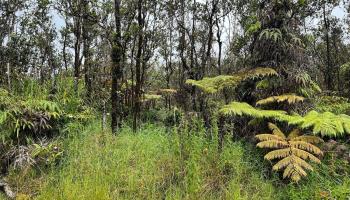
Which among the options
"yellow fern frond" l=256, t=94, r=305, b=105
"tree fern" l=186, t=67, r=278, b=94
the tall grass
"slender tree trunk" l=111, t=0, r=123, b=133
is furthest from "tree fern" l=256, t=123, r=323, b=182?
"slender tree trunk" l=111, t=0, r=123, b=133

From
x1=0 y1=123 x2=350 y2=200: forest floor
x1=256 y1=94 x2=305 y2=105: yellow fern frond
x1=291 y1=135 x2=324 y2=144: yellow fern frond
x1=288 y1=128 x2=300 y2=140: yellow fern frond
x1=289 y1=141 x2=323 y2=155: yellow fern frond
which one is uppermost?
x1=256 y1=94 x2=305 y2=105: yellow fern frond

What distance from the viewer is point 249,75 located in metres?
6.56

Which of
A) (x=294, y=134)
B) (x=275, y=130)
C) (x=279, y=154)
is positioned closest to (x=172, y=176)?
(x=279, y=154)

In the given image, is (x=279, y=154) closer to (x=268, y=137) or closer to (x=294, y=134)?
(x=268, y=137)

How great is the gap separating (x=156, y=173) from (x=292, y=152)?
1.82 m

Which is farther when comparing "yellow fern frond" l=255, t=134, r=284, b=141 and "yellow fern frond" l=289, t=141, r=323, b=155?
"yellow fern frond" l=255, t=134, r=284, b=141

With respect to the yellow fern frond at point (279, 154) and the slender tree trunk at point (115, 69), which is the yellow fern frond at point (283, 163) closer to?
the yellow fern frond at point (279, 154)

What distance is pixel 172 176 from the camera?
5133 mm

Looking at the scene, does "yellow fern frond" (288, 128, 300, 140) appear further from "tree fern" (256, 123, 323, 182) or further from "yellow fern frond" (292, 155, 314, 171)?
"yellow fern frond" (292, 155, 314, 171)

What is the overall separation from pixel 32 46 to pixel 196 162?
52.1 feet

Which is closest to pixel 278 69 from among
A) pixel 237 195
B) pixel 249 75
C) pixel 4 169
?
pixel 249 75

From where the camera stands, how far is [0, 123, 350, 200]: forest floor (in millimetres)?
4738

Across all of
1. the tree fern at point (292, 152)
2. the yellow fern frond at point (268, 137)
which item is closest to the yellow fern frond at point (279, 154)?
the tree fern at point (292, 152)

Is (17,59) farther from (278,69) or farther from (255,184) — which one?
(255,184)
